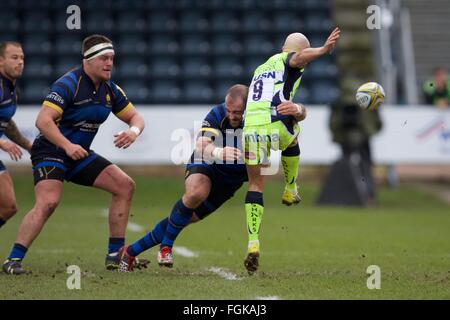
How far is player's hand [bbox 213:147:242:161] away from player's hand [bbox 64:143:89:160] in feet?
3.86

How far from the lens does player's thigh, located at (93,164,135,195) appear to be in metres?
8.75

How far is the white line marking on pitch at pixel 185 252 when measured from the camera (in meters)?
10.7

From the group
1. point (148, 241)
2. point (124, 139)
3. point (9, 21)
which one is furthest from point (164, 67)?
point (124, 139)

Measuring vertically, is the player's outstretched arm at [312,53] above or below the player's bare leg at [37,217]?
above

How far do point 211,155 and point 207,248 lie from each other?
339 cm

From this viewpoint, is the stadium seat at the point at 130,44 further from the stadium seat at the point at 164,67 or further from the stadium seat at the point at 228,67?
the stadium seat at the point at 228,67

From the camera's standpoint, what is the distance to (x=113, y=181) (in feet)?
28.9

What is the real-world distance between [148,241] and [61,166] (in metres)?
1.09

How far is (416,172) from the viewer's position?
75.4 ft

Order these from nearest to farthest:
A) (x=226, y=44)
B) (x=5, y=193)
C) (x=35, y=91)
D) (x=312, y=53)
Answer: (x=312, y=53)
(x=5, y=193)
(x=35, y=91)
(x=226, y=44)

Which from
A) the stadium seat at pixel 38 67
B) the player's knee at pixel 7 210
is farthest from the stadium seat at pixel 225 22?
the player's knee at pixel 7 210

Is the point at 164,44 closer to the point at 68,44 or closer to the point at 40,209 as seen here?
the point at 68,44

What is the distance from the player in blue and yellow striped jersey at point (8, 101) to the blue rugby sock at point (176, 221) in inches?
65.7

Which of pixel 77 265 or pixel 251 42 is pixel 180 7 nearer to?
pixel 251 42
